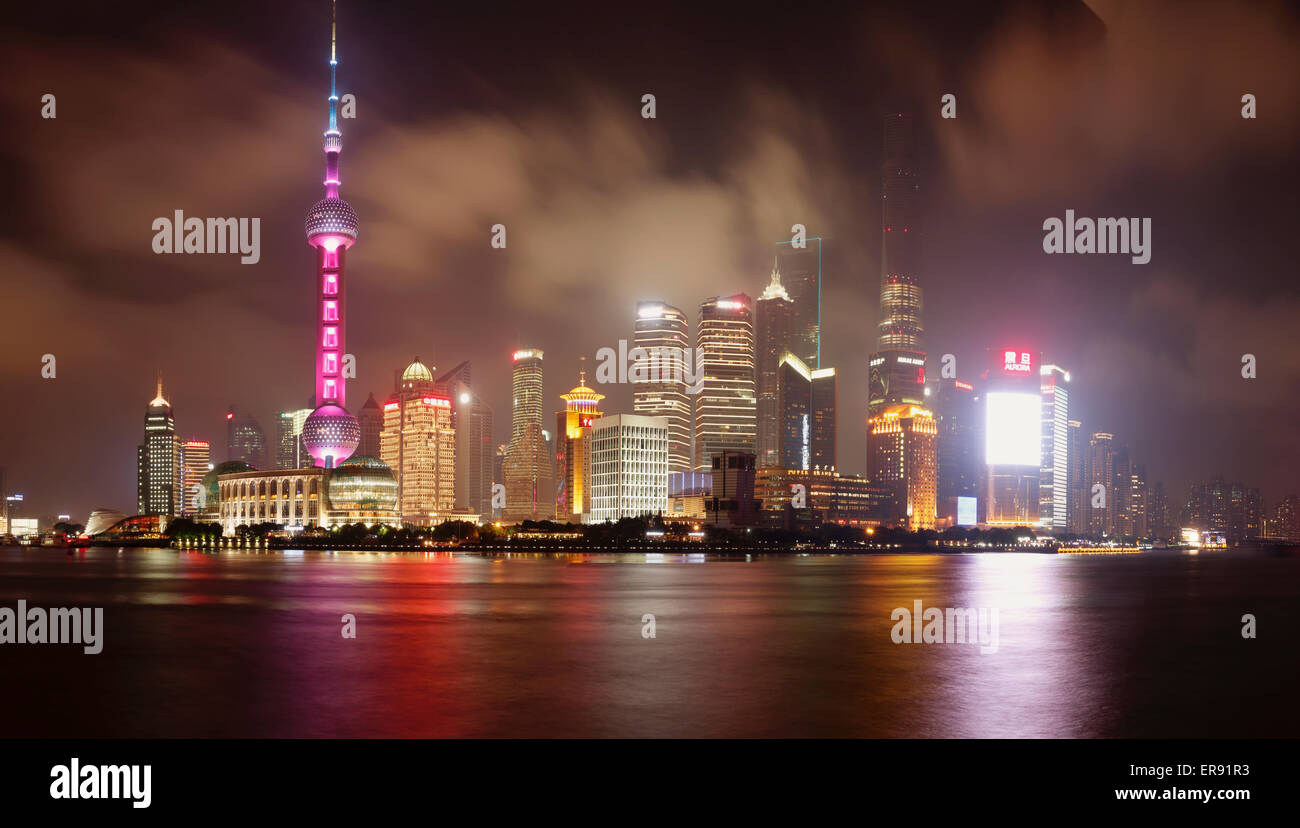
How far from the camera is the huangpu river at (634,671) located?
32.3 m

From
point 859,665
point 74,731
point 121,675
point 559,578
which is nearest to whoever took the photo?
point 74,731

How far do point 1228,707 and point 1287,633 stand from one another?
35740mm

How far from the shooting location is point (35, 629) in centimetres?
5938

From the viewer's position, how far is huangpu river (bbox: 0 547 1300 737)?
32.3 m

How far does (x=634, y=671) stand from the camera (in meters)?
43.0

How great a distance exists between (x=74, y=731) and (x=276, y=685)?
28.3ft
